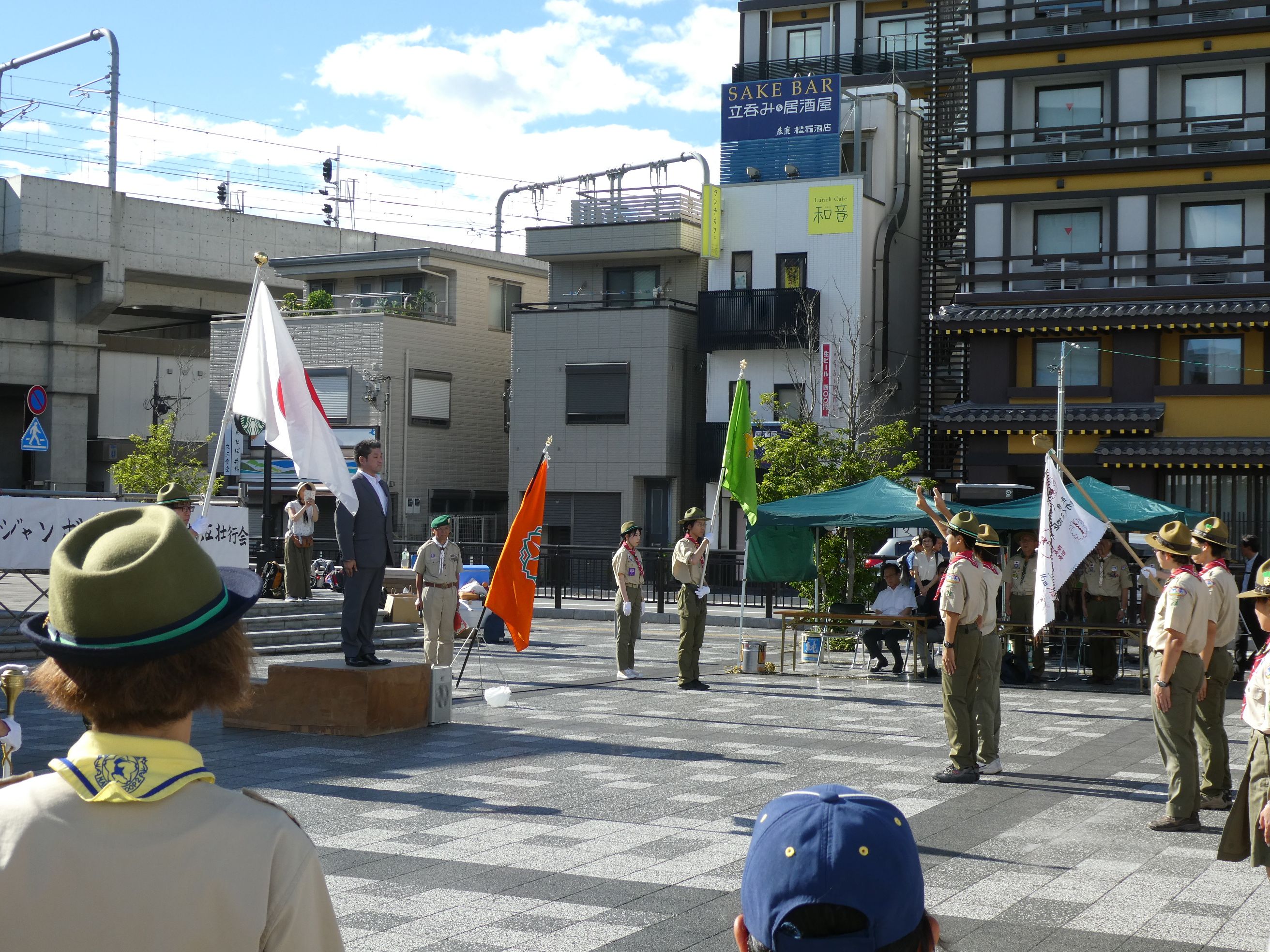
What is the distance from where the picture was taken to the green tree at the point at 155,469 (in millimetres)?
41094

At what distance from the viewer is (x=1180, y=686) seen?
882 centimetres

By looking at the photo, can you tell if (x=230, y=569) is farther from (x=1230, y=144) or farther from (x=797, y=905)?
(x=1230, y=144)

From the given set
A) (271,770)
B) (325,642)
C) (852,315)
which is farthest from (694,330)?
(271,770)

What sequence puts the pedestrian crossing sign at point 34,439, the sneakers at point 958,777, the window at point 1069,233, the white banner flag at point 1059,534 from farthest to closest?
the window at point 1069,233 < the pedestrian crossing sign at point 34,439 < the white banner flag at point 1059,534 < the sneakers at point 958,777

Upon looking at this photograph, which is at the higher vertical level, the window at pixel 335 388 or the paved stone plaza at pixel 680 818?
the window at pixel 335 388

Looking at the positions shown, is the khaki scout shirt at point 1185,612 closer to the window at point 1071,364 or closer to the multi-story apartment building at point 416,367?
the window at point 1071,364

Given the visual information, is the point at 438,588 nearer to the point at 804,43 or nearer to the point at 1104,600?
the point at 1104,600

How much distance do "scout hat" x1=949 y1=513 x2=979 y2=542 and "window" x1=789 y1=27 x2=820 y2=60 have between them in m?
35.4

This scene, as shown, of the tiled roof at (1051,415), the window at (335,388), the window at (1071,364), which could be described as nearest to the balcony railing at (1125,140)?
the window at (1071,364)

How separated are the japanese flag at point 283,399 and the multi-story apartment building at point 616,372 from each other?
28.4 metres

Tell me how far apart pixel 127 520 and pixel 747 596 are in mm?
30590

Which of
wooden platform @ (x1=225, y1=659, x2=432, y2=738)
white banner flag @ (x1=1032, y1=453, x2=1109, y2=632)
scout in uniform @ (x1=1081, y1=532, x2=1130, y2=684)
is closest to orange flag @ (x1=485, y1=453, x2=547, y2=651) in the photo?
wooden platform @ (x1=225, y1=659, x2=432, y2=738)

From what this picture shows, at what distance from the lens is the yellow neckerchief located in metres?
2.20

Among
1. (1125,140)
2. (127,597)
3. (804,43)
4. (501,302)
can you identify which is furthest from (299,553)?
(804,43)
